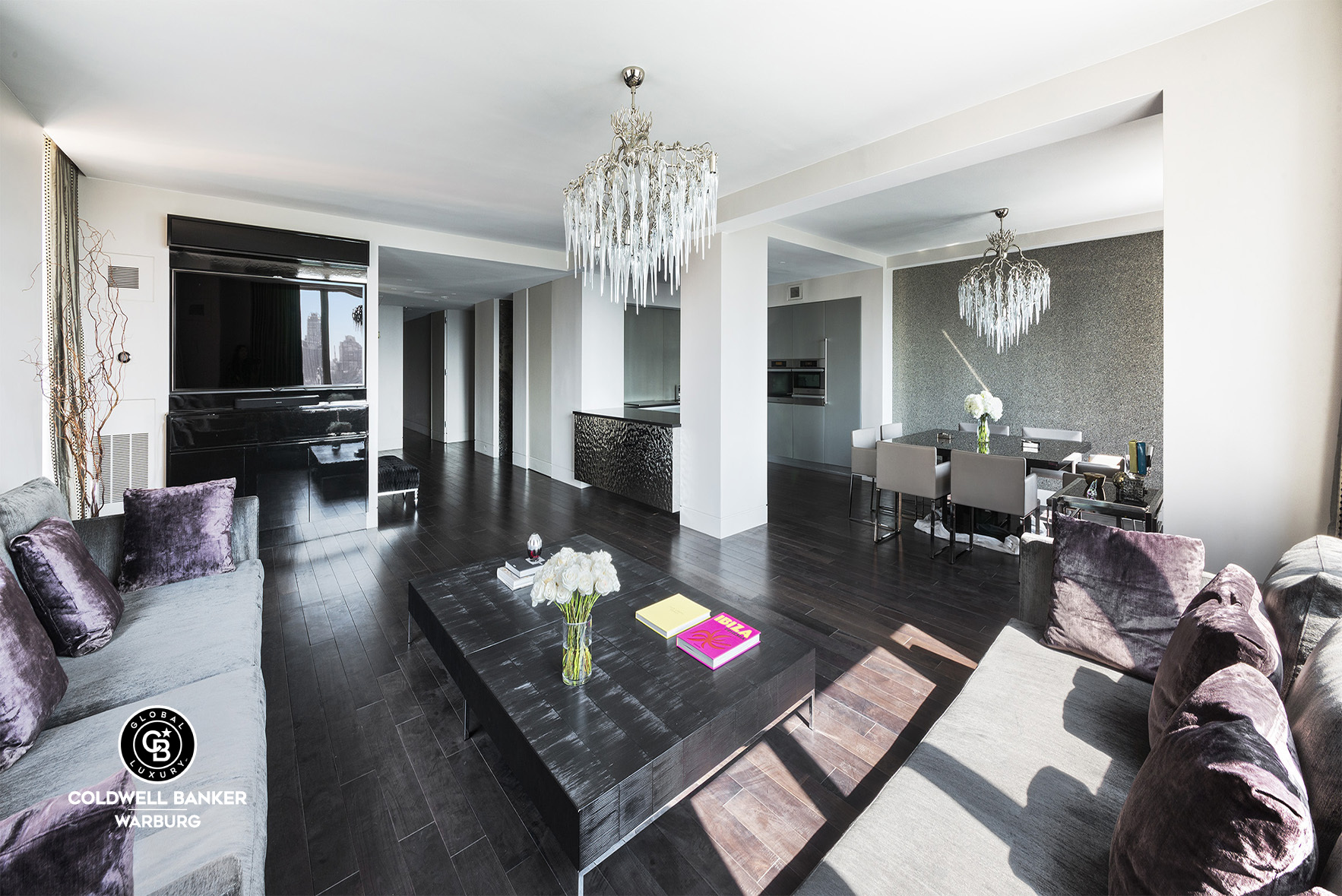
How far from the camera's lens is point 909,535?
480cm

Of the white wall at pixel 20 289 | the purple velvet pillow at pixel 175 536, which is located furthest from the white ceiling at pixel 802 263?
the white wall at pixel 20 289

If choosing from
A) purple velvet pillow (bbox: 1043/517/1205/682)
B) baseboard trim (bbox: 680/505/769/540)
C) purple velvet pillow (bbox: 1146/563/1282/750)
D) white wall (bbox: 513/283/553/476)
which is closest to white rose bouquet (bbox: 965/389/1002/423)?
baseboard trim (bbox: 680/505/769/540)

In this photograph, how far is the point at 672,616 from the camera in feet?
7.44

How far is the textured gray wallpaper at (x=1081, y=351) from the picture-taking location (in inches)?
201

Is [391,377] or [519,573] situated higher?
[391,377]

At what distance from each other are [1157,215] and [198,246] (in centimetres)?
789

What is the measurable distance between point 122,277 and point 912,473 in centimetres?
608

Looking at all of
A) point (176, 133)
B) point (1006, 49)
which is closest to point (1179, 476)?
point (1006, 49)

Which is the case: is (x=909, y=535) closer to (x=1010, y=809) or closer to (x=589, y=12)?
(x=1010, y=809)

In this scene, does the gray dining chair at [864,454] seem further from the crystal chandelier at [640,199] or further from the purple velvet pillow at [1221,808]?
the purple velvet pillow at [1221,808]

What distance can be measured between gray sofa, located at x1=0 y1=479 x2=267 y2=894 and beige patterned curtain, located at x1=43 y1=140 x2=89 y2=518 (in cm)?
150

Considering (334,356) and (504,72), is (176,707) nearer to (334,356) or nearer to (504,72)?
(504,72)

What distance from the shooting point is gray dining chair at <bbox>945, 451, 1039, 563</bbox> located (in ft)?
12.6

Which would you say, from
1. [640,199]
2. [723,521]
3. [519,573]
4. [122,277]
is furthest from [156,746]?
[122,277]
